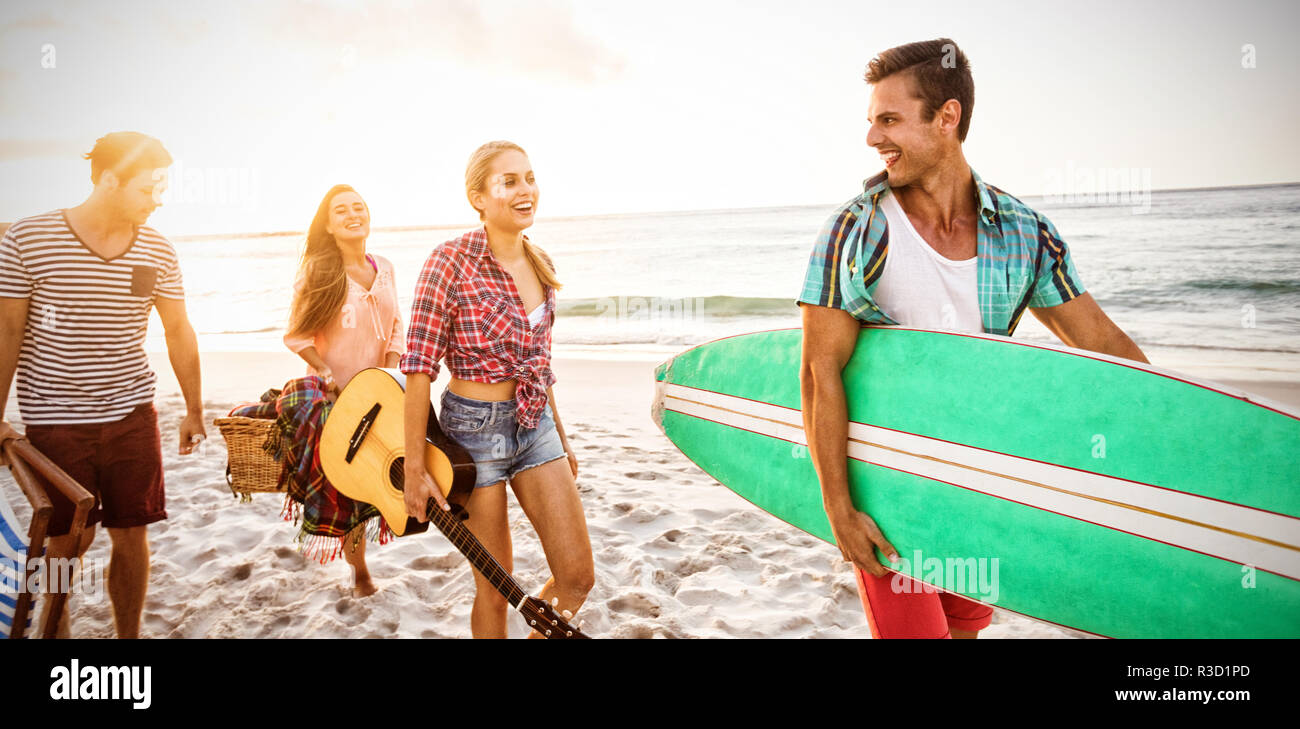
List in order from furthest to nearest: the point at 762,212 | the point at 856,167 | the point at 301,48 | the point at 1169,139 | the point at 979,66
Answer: the point at 762,212
the point at 856,167
the point at 1169,139
the point at 301,48
the point at 979,66

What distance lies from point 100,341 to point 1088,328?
300 centimetres

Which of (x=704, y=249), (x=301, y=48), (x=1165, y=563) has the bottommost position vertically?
(x=1165, y=563)

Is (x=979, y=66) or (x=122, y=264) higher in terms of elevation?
(x=979, y=66)

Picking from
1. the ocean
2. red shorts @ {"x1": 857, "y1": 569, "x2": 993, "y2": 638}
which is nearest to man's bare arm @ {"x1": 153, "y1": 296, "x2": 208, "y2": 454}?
red shorts @ {"x1": 857, "y1": 569, "x2": 993, "y2": 638}

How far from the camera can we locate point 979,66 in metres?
11.2

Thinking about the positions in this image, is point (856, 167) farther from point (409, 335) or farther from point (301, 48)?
point (409, 335)

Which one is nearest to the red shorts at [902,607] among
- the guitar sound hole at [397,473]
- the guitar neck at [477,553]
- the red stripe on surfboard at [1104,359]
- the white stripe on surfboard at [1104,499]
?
the white stripe on surfboard at [1104,499]

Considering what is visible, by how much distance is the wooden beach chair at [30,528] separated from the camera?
1.98 meters

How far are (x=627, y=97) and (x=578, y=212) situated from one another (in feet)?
34.4

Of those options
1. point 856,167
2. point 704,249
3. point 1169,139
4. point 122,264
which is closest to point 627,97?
point 704,249

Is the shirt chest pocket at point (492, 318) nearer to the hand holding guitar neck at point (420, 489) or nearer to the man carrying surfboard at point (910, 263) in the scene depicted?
the hand holding guitar neck at point (420, 489)

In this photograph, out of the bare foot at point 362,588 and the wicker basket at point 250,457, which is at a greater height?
the wicker basket at point 250,457

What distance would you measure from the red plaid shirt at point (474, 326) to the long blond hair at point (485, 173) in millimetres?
142

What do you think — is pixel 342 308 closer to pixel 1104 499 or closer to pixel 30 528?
pixel 30 528
